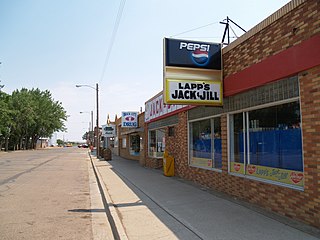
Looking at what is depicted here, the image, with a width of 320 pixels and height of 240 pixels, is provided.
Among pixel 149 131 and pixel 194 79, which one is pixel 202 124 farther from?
pixel 149 131

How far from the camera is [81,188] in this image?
39.4ft

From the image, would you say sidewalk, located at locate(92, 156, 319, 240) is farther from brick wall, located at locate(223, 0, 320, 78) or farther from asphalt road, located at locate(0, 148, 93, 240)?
brick wall, located at locate(223, 0, 320, 78)

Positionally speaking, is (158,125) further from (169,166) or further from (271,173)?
(271,173)

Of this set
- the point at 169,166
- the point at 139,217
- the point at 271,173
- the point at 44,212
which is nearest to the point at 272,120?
the point at 271,173

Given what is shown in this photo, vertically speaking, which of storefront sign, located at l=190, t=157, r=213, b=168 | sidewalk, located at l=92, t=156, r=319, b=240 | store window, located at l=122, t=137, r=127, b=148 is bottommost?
sidewalk, located at l=92, t=156, r=319, b=240

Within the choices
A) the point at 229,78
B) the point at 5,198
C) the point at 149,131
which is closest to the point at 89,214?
the point at 5,198

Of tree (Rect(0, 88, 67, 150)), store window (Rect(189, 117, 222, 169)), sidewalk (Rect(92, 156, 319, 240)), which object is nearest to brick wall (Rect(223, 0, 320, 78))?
store window (Rect(189, 117, 222, 169))

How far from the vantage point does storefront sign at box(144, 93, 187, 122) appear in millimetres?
14324

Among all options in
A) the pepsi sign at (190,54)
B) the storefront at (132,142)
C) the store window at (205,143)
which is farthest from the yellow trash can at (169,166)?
the storefront at (132,142)

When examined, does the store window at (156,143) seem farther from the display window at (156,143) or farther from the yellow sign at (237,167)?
the yellow sign at (237,167)

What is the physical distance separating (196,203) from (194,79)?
3558 mm

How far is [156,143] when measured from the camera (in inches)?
715

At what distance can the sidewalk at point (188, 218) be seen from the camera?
5379 millimetres

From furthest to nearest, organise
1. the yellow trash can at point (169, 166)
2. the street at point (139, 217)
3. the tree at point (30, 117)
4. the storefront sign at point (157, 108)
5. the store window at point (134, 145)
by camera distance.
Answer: the tree at point (30, 117) < the store window at point (134, 145) < the storefront sign at point (157, 108) < the yellow trash can at point (169, 166) < the street at point (139, 217)
